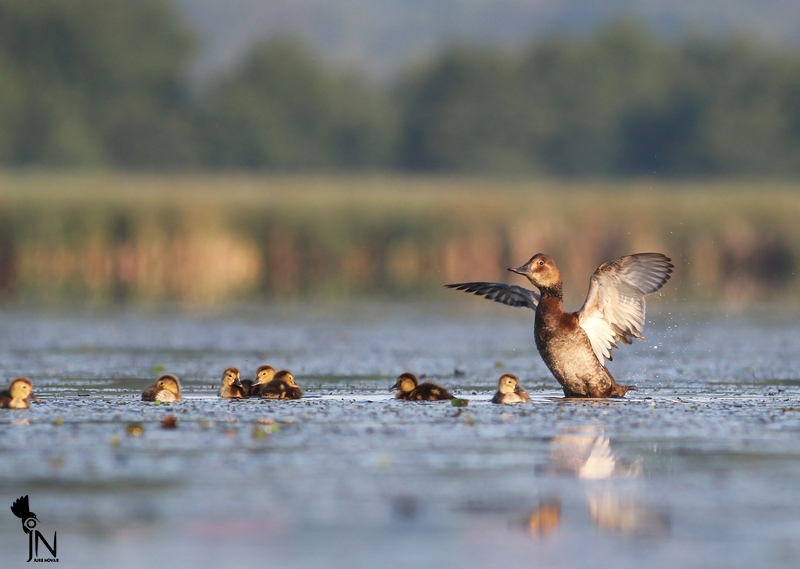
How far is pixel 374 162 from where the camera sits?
66750 millimetres

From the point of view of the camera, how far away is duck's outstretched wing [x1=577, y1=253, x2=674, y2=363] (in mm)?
11070

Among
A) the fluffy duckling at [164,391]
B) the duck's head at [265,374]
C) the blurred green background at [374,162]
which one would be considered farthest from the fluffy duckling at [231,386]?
the blurred green background at [374,162]

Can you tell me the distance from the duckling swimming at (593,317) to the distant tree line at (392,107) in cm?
4921

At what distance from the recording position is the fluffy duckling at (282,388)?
35.2 feet

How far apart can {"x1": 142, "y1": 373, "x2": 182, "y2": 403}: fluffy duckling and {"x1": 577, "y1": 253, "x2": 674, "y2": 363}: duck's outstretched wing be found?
3.01m

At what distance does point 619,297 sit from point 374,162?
55823 millimetres

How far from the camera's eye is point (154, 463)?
24.8 feet

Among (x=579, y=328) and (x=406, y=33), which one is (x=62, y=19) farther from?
(x=406, y=33)

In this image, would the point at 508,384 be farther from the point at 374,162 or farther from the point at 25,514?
the point at 374,162

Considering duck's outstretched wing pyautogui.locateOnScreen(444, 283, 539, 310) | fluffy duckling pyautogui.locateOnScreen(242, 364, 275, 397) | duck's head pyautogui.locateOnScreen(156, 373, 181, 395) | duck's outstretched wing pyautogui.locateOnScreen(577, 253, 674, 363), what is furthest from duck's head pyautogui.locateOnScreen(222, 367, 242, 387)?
duck's outstretched wing pyautogui.locateOnScreen(577, 253, 674, 363)

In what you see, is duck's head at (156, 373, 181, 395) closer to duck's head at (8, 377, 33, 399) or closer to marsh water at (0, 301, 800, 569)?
marsh water at (0, 301, 800, 569)

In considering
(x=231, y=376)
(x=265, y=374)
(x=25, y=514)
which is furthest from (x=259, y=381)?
(x=25, y=514)

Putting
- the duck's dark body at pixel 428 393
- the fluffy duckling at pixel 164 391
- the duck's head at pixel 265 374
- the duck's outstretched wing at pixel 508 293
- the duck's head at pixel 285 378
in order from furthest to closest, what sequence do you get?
the duck's outstretched wing at pixel 508 293, the duck's head at pixel 265 374, the duck's head at pixel 285 378, the duck's dark body at pixel 428 393, the fluffy duckling at pixel 164 391

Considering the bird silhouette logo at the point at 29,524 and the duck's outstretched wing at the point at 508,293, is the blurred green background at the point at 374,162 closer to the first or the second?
the duck's outstretched wing at the point at 508,293
